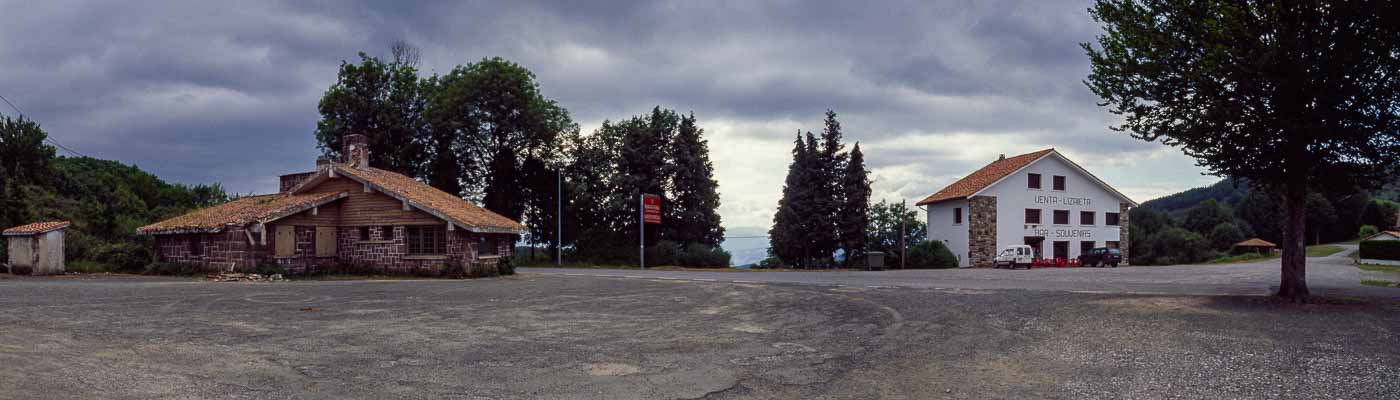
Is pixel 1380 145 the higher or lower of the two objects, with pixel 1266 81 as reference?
lower

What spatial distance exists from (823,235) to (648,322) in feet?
115

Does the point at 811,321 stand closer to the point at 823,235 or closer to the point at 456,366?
the point at 456,366

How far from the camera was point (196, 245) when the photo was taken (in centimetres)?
2569

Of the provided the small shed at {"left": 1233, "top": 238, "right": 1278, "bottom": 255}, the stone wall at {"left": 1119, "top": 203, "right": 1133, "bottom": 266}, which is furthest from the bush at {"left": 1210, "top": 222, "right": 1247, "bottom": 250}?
the stone wall at {"left": 1119, "top": 203, "right": 1133, "bottom": 266}

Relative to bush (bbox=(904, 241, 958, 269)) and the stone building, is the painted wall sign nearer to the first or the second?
bush (bbox=(904, 241, 958, 269))

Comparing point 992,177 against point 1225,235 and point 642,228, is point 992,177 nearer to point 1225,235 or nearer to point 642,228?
point 642,228

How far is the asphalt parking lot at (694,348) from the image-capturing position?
7332mm

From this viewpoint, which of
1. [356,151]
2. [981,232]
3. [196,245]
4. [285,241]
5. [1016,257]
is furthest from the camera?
[981,232]

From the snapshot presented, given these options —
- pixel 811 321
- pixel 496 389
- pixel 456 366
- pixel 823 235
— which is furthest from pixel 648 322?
pixel 823 235

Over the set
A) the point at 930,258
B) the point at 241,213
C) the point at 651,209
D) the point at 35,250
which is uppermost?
the point at 651,209

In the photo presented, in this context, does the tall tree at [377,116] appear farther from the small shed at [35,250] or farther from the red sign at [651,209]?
the small shed at [35,250]

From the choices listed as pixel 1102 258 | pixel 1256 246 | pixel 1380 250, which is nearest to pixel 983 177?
pixel 1102 258

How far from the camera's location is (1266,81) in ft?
47.3

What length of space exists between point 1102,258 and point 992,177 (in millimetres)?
7628
